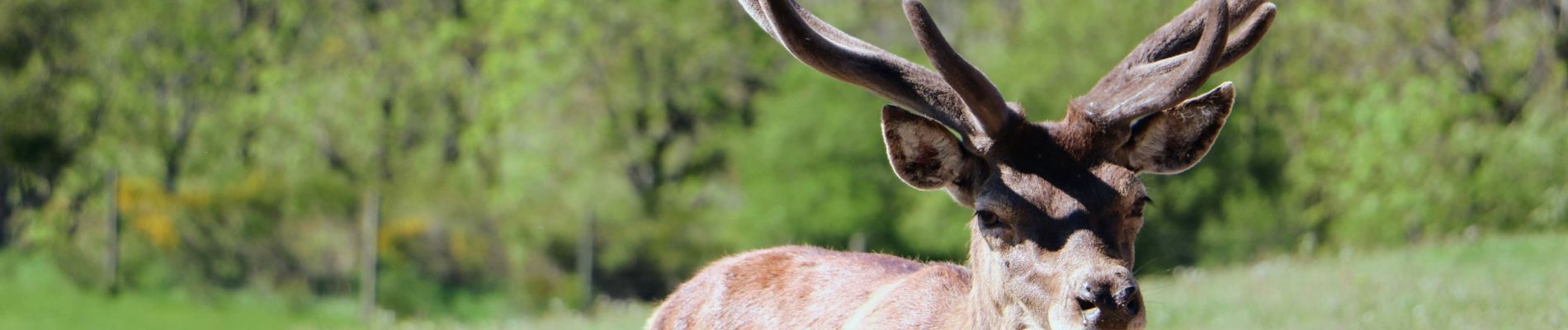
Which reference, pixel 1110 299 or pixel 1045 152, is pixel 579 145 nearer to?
pixel 1045 152

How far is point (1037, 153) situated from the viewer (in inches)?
178

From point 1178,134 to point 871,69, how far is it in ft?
3.01

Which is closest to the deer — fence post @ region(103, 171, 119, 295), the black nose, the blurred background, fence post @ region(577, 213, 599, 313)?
the black nose

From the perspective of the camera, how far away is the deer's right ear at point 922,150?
4602 mm

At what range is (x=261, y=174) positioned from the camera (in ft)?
92.1

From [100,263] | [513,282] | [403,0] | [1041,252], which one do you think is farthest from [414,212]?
[1041,252]

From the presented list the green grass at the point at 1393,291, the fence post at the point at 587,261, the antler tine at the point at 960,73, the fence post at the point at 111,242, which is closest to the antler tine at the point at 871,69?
the antler tine at the point at 960,73

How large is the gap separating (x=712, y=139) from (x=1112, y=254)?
114ft

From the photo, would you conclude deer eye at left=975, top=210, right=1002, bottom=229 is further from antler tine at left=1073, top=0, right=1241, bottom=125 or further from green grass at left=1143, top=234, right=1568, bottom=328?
green grass at left=1143, top=234, right=1568, bottom=328

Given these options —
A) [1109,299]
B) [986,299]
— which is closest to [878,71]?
[986,299]

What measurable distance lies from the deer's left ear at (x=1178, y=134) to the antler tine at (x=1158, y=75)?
0.07 m

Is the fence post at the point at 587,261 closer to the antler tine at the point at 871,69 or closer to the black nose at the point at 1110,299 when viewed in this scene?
the antler tine at the point at 871,69

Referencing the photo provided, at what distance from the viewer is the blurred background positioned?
24859mm

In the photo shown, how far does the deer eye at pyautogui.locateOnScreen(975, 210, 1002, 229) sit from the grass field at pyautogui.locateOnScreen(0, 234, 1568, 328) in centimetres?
121
